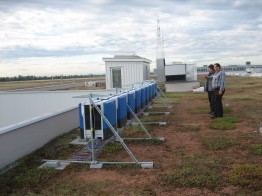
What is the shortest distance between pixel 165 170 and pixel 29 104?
12.2m

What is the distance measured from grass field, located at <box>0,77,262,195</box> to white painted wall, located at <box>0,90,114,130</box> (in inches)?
299

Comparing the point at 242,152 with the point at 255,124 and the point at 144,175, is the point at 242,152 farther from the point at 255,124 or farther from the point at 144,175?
the point at 255,124

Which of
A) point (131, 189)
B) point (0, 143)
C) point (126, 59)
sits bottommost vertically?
point (131, 189)

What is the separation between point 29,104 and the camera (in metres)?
16.0

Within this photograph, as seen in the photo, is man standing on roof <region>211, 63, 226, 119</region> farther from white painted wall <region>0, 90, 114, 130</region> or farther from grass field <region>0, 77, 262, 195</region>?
white painted wall <region>0, 90, 114, 130</region>

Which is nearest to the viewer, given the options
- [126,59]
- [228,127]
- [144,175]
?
[144,175]

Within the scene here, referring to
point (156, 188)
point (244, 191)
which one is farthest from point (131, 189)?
point (244, 191)

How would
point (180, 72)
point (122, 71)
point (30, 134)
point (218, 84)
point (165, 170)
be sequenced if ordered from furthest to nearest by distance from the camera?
1. point (180, 72)
2. point (122, 71)
3. point (218, 84)
4. point (30, 134)
5. point (165, 170)

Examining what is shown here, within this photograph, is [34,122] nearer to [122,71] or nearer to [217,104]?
[217,104]

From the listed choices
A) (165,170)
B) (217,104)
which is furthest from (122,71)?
(165,170)

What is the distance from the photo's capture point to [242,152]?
6.25m

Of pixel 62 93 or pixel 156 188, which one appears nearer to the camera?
pixel 156 188

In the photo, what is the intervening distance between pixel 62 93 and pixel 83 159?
384 inches

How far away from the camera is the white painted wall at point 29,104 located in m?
15.6
